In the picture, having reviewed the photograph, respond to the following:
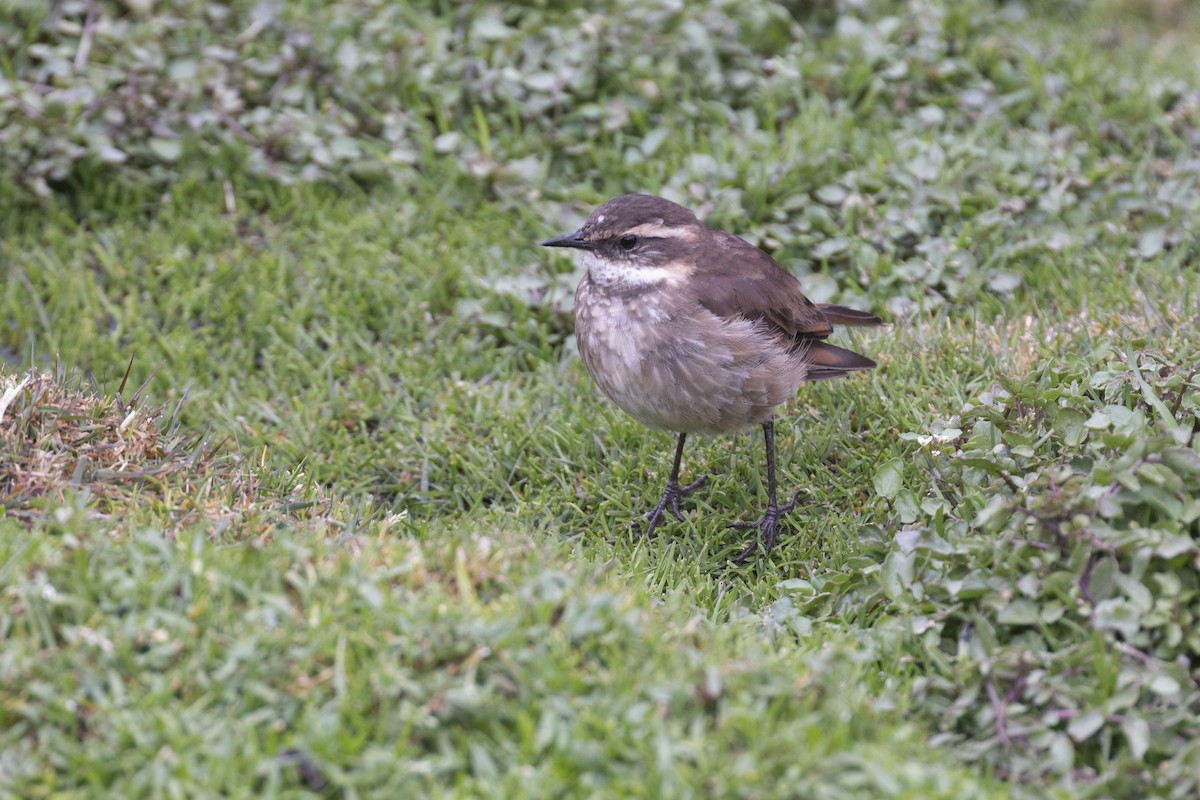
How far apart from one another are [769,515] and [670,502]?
45 centimetres

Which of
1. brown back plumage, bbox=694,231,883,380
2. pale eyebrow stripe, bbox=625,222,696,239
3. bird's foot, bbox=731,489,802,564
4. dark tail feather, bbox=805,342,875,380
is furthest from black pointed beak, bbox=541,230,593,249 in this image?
bird's foot, bbox=731,489,802,564

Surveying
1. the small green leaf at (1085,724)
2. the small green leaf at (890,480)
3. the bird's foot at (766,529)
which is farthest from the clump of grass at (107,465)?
the small green leaf at (1085,724)

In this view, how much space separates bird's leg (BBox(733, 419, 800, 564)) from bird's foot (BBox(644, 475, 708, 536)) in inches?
11.2

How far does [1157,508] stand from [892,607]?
90 centimetres

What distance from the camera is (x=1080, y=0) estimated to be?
30.9 ft

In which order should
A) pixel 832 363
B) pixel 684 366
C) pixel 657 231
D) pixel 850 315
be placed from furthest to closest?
pixel 850 315, pixel 832 363, pixel 657 231, pixel 684 366

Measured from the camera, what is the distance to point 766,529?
5.30 meters

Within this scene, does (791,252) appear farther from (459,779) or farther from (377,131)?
(459,779)

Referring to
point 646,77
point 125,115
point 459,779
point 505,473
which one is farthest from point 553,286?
point 459,779

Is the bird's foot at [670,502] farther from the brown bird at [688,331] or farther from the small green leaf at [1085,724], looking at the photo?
the small green leaf at [1085,724]

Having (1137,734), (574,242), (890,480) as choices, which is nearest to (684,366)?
(574,242)

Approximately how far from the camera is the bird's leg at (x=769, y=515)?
528 centimetres

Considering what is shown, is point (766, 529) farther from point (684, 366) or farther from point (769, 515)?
point (684, 366)

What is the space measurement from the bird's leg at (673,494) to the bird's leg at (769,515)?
11.5 inches
